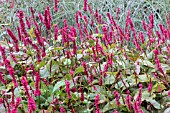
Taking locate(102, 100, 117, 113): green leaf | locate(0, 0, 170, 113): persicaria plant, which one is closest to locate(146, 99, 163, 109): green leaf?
locate(0, 0, 170, 113): persicaria plant

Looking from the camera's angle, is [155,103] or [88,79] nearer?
[155,103]

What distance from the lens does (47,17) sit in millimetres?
2391

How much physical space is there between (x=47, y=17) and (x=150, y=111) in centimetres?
80

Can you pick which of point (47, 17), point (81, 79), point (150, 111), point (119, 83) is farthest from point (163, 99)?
point (47, 17)

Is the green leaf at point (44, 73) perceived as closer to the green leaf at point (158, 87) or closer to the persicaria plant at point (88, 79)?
the persicaria plant at point (88, 79)

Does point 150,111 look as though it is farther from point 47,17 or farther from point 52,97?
point 47,17

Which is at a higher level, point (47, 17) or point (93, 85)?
point (47, 17)

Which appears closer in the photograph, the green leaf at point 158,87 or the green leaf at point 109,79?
the green leaf at point 158,87

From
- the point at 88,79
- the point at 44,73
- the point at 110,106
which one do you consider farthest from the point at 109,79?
the point at 44,73

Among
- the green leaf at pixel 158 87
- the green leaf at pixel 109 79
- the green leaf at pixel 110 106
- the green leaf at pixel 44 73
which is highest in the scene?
the green leaf at pixel 44 73

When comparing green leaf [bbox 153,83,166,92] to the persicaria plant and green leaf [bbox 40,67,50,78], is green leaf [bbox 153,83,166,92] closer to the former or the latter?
the persicaria plant

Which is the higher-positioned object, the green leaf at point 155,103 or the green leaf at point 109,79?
the green leaf at point 109,79

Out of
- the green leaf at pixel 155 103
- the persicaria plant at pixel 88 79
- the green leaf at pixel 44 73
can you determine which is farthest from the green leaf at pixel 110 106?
the green leaf at pixel 44 73

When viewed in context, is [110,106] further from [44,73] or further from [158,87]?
[44,73]
